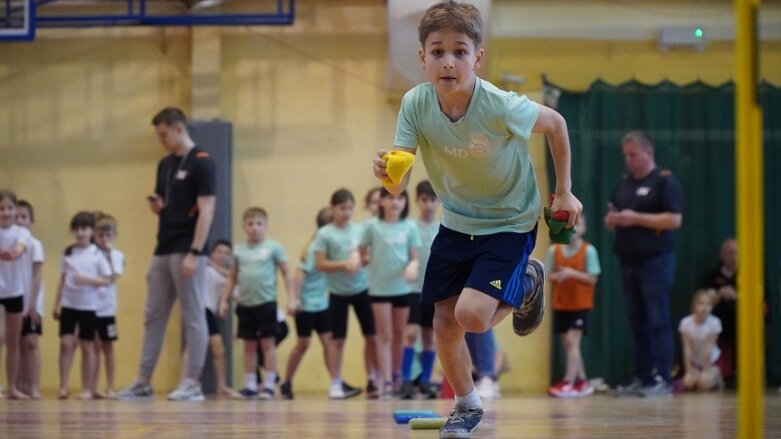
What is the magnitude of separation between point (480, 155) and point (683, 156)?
287 inches

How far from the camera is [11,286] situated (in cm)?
901

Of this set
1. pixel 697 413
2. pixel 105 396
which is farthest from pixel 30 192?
pixel 697 413

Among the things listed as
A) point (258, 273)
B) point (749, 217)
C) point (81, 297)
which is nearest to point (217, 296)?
point (258, 273)

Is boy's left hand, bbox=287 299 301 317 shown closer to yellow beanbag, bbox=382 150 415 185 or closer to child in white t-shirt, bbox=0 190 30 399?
child in white t-shirt, bbox=0 190 30 399

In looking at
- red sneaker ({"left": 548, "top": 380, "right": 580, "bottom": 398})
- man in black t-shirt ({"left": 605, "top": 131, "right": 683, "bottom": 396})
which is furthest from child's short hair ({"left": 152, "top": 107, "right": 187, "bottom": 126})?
red sneaker ({"left": 548, "top": 380, "right": 580, "bottom": 398})

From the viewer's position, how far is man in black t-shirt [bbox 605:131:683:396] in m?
8.45

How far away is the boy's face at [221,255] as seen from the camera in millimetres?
10148

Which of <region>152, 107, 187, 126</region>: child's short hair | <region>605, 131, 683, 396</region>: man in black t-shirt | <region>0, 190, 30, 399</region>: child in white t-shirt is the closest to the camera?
<region>152, 107, 187, 126</region>: child's short hair

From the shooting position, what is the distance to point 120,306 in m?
11.4

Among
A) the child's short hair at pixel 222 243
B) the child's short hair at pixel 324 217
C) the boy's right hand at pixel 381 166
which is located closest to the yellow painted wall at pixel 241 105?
the child's short hair at pixel 222 243

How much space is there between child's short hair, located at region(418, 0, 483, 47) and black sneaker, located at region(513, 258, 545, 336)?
935 mm

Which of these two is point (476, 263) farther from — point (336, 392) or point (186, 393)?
point (336, 392)

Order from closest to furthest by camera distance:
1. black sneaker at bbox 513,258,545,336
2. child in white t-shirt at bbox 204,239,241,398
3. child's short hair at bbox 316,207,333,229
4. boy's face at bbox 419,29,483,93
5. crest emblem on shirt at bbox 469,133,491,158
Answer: boy's face at bbox 419,29,483,93
crest emblem on shirt at bbox 469,133,491,158
black sneaker at bbox 513,258,545,336
child's short hair at bbox 316,207,333,229
child in white t-shirt at bbox 204,239,241,398

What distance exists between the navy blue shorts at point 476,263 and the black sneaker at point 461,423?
0.43 meters
